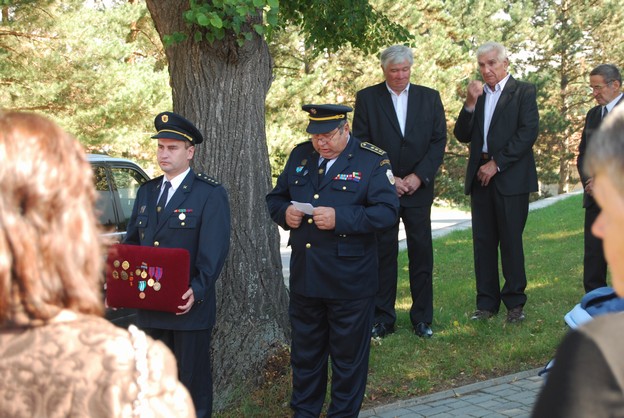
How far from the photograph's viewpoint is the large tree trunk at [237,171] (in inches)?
235

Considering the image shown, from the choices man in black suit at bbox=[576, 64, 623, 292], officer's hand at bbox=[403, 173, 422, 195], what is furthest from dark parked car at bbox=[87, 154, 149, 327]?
man in black suit at bbox=[576, 64, 623, 292]

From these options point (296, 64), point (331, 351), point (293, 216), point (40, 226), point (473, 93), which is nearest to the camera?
point (40, 226)

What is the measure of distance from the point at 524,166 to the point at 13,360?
605cm

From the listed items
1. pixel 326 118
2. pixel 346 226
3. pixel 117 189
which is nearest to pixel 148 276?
pixel 346 226

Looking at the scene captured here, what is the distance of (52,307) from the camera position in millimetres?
1783

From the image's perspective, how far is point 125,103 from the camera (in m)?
18.4

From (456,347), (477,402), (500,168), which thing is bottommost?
(477,402)

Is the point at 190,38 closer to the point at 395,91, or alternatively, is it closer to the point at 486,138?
the point at 395,91

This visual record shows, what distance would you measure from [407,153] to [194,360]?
2.99 m

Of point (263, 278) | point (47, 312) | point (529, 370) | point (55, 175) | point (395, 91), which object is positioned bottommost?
point (529, 370)

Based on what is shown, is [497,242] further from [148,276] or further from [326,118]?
[148,276]

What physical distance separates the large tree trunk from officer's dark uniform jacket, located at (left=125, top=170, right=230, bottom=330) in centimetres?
101

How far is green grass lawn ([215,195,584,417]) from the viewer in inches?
232

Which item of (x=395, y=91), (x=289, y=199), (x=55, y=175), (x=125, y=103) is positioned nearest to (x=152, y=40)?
(x=125, y=103)
